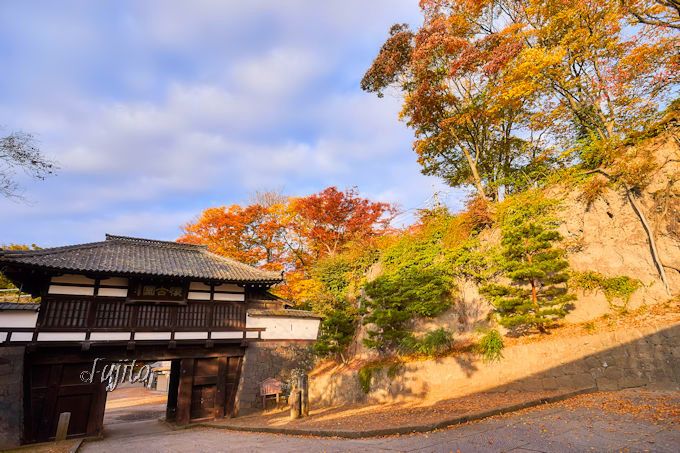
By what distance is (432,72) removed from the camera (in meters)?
16.2

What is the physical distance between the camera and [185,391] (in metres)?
14.6

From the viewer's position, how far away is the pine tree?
10469 mm

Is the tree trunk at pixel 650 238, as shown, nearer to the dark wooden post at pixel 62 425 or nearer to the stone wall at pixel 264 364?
the stone wall at pixel 264 364

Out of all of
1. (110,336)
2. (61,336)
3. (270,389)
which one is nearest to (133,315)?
(110,336)

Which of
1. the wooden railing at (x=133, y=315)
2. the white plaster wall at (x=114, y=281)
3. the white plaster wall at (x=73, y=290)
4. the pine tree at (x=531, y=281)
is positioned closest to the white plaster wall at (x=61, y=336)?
the wooden railing at (x=133, y=315)

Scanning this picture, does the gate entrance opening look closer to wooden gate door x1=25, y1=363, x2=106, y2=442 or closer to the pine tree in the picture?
wooden gate door x1=25, y1=363, x2=106, y2=442

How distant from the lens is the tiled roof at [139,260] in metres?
12.5

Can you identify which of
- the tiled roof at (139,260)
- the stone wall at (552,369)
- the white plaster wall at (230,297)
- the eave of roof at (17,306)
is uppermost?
the tiled roof at (139,260)

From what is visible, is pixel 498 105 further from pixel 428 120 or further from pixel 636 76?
pixel 636 76

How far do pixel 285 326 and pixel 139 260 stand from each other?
7739 millimetres

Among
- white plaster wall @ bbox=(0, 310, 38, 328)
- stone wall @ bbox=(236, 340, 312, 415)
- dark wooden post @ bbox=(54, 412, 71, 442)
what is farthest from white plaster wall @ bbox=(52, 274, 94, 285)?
stone wall @ bbox=(236, 340, 312, 415)

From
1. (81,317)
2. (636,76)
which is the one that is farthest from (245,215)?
(636,76)

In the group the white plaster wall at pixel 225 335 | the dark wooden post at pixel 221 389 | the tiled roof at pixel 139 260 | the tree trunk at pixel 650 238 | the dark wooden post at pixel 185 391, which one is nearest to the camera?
the tree trunk at pixel 650 238

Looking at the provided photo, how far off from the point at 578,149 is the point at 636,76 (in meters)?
3.08
